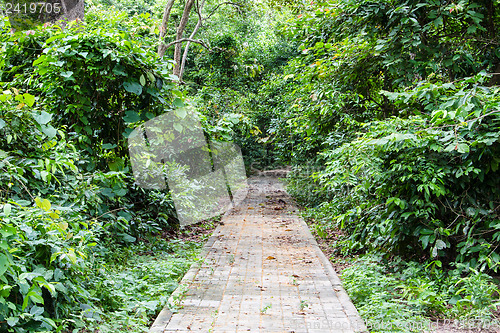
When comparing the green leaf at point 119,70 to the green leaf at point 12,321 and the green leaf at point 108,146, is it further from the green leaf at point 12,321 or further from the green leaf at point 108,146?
the green leaf at point 12,321

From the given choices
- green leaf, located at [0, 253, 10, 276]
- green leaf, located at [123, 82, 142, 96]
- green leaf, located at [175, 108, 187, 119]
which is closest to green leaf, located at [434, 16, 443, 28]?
green leaf, located at [175, 108, 187, 119]

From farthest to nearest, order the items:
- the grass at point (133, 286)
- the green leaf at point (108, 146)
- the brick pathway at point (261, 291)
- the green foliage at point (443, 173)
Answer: the green leaf at point (108, 146)
the green foliage at point (443, 173)
the brick pathway at point (261, 291)
the grass at point (133, 286)

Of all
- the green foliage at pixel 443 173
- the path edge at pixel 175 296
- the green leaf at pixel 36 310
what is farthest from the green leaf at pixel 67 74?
the green foliage at pixel 443 173

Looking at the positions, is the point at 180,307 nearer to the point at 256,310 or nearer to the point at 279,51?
the point at 256,310

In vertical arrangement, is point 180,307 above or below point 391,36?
below

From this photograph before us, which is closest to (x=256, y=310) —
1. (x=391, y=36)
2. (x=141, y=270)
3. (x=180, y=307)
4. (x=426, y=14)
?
(x=180, y=307)

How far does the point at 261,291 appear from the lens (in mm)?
4609

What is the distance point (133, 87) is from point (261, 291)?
3.14m

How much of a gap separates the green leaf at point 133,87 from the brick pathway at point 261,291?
2566 mm

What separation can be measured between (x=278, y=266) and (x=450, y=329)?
8.73ft

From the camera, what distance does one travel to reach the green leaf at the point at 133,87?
16.7 feet

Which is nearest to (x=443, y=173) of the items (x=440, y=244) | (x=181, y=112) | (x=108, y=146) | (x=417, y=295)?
(x=440, y=244)

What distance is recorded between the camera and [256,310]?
3988mm

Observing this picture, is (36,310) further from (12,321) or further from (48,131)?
(48,131)
